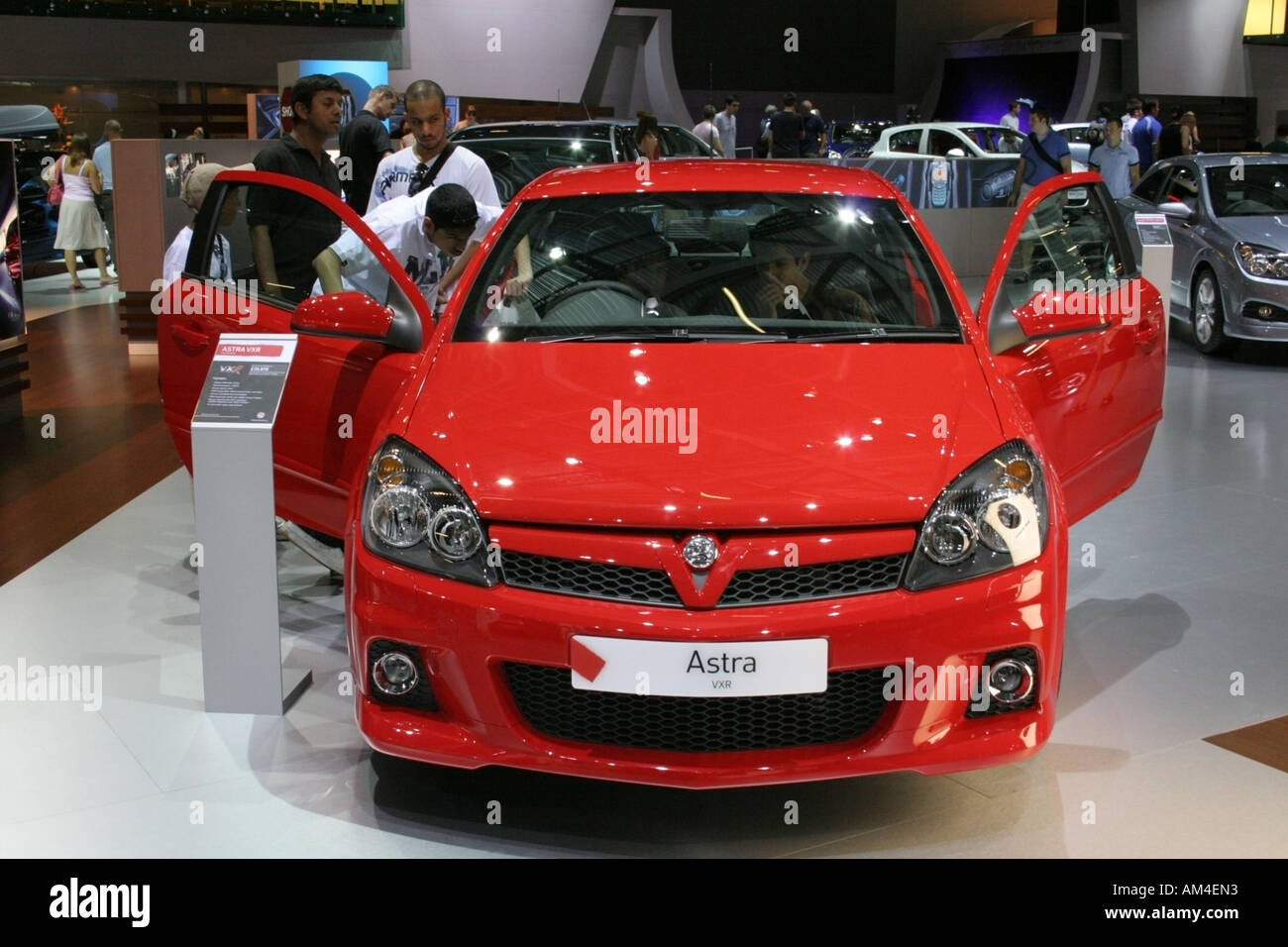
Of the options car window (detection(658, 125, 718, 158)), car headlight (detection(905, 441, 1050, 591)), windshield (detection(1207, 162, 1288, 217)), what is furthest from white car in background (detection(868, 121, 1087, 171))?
car headlight (detection(905, 441, 1050, 591))

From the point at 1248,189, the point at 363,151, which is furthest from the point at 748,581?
the point at 1248,189

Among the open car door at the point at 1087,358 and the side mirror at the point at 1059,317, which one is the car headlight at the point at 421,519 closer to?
the open car door at the point at 1087,358

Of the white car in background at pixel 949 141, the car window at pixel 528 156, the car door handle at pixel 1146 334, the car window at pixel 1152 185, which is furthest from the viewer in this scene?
the white car in background at pixel 949 141

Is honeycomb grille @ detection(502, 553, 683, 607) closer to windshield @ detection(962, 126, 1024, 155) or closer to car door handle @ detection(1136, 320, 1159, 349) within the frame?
car door handle @ detection(1136, 320, 1159, 349)

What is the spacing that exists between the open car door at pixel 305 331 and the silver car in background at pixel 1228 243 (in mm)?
5968

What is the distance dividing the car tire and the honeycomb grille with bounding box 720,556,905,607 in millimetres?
7122

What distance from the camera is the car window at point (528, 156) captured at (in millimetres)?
8102

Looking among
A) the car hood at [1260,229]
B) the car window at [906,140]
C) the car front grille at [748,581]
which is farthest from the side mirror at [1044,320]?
the car window at [906,140]

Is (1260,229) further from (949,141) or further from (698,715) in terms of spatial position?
(949,141)

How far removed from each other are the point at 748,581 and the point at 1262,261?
712 centimetres

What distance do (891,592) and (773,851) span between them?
663mm

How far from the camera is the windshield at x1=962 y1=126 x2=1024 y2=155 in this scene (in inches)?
677

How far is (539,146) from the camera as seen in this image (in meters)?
8.27
